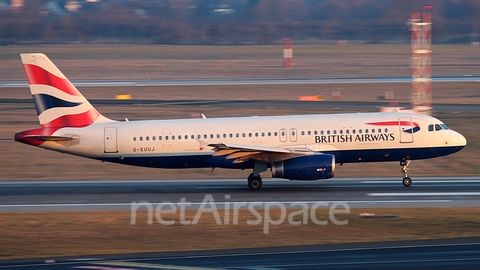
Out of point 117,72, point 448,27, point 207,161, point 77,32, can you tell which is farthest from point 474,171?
point 77,32

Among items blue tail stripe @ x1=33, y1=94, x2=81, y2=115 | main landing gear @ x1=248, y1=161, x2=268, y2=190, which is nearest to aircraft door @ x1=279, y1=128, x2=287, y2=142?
main landing gear @ x1=248, y1=161, x2=268, y2=190

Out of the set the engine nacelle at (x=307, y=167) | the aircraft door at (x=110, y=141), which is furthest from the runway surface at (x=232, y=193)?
the aircraft door at (x=110, y=141)

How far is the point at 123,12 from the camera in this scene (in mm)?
183250

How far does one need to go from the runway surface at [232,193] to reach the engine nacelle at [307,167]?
80cm

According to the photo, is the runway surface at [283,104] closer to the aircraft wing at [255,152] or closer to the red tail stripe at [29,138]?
the aircraft wing at [255,152]

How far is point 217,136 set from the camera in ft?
116

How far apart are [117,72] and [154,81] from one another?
14591 mm

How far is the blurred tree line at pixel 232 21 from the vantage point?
158m

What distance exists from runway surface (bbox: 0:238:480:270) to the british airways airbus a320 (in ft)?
39.9

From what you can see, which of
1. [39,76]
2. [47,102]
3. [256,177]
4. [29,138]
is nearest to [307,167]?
[256,177]

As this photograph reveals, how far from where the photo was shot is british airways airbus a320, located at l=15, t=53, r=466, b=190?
34875 mm

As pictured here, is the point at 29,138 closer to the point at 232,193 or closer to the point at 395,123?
the point at 232,193

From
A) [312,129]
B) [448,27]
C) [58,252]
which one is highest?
[448,27]

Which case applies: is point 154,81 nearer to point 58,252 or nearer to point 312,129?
point 312,129
